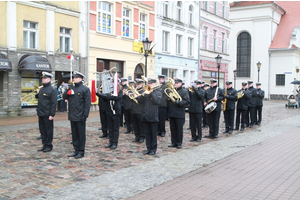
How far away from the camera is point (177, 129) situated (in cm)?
962

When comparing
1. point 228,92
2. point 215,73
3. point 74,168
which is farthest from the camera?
point 215,73

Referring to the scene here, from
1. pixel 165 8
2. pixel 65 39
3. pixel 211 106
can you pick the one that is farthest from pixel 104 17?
pixel 211 106

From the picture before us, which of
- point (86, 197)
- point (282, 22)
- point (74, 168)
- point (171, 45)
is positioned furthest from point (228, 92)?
point (282, 22)

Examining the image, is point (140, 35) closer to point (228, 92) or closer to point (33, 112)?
point (33, 112)

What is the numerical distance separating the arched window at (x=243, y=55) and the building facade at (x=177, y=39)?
1798cm

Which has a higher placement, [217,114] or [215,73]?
[215,73]

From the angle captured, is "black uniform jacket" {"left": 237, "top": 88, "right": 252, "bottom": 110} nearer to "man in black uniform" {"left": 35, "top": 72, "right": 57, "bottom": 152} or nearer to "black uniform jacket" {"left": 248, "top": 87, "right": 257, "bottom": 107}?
"black uniform jacket" {"left": 248, "top": 87, "right": 257, "bottom": 107}

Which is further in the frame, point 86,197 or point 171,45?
point 171,45

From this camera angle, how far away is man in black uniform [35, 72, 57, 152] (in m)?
8.88

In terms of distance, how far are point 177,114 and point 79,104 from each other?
8.96 ft

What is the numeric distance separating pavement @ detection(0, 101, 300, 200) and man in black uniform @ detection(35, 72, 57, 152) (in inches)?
12.3

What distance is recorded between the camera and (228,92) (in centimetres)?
1319

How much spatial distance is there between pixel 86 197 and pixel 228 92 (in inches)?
353

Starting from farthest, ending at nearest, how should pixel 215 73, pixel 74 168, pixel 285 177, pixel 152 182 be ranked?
1. pixel 215 73
2. pixel 74 168
3. pixel 285 177
4. pixel 152 182
